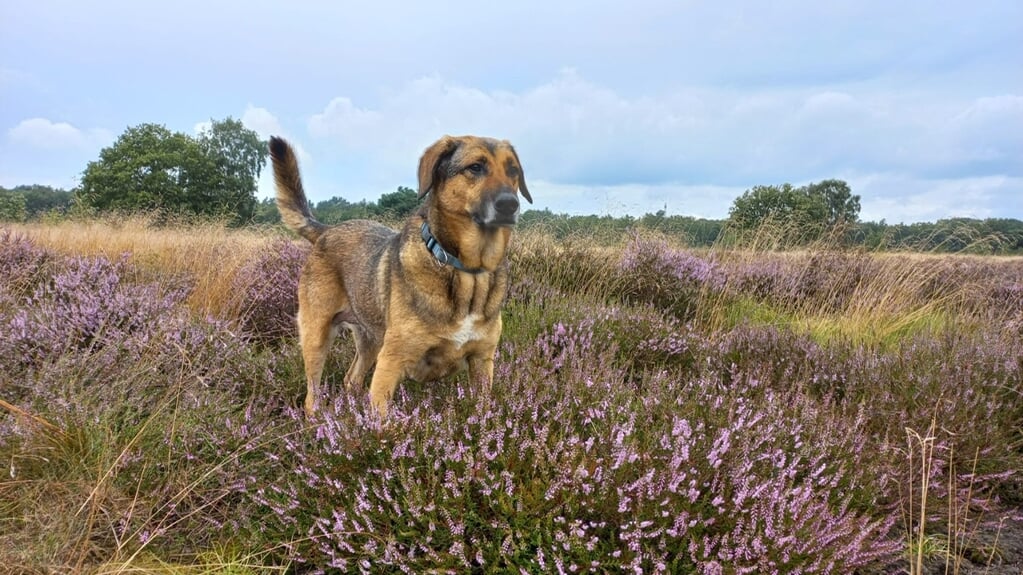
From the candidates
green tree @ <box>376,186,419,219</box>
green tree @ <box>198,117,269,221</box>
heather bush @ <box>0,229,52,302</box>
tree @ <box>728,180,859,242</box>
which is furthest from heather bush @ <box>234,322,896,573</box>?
green tree @ <box>198,117,269,221</box>

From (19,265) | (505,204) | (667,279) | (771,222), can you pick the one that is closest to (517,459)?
(505,204)

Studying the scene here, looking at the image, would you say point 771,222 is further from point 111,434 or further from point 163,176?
point 163,176

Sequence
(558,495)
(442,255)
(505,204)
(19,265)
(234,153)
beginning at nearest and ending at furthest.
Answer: (558,495) → (505,204) → (442,255) → (19,265) → (234,153)

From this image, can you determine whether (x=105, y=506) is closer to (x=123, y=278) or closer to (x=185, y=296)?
(x=185, y=296)

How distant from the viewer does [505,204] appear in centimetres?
315

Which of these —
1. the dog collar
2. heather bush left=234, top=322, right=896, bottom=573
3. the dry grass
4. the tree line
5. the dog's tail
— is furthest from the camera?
the tree line

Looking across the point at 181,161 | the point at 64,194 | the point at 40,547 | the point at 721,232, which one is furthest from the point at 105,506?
the point at 64,194

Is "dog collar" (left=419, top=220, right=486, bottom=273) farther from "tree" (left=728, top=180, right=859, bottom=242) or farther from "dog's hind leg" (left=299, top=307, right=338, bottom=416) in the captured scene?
"tree" (left=728, top=180, right=859, bottom=242)

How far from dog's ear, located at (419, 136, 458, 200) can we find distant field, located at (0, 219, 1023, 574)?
1.15 meters

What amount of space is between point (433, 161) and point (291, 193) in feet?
6.18

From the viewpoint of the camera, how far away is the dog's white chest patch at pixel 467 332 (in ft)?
10.5

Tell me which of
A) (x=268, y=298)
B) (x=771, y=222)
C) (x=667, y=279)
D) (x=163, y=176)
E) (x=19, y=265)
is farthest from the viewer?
(x=163, y=176)

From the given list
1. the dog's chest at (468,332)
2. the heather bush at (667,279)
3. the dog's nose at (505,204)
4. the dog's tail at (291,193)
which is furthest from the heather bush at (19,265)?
the heather bush at (667,279)

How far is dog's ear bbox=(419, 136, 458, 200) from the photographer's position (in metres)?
3.37
